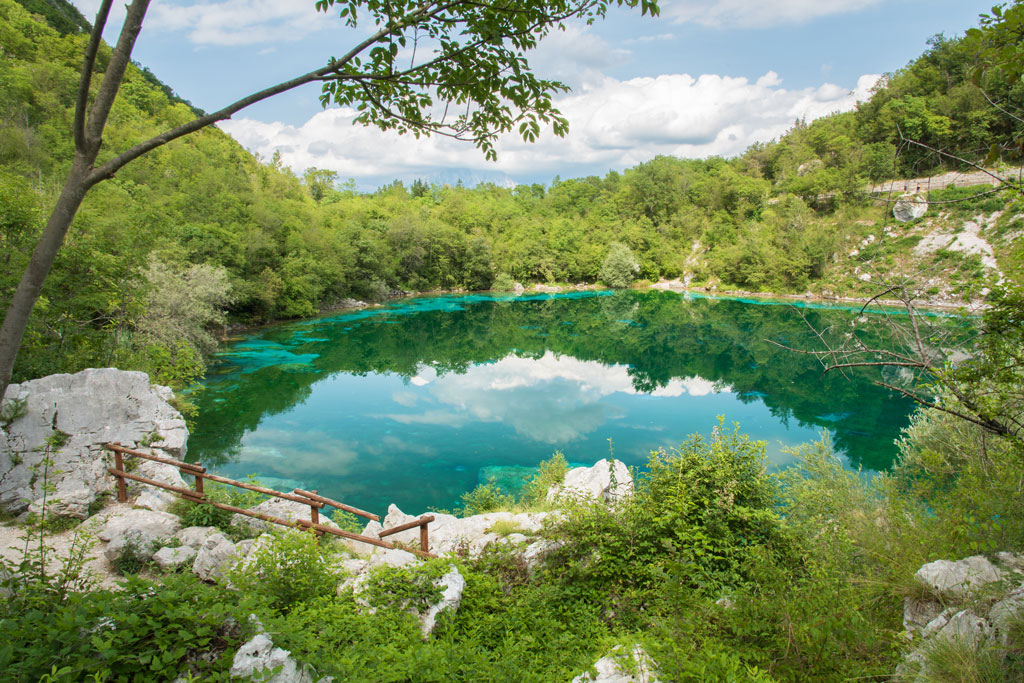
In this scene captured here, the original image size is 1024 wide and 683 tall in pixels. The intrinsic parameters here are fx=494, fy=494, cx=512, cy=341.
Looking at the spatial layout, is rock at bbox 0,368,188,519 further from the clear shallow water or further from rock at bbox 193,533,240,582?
the clear shallow water

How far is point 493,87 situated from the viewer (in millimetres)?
3533

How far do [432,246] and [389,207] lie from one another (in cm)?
1519

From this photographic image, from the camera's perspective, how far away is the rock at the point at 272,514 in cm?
744

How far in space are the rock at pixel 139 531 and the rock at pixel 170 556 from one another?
302 mm

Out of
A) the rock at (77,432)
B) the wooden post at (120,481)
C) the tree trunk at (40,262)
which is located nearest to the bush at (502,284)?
the rock at (77,432)

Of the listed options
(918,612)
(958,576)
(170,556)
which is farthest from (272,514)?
(958,576)

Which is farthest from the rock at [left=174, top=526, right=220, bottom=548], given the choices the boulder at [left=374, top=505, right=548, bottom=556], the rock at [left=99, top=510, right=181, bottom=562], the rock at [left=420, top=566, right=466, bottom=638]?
the rock at [left=420, top=566, right=466, bottom=638]

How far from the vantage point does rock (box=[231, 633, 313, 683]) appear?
109 inches

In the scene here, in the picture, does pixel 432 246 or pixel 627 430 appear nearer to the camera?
pixel 627 430

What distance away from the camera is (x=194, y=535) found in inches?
266

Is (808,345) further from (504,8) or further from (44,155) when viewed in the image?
(44,155)

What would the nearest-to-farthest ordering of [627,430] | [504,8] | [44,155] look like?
[504,8] → [627,430] → [44,155]

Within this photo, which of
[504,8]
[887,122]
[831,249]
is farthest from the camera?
[831,249]

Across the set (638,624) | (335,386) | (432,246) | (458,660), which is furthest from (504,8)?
(432,246)
